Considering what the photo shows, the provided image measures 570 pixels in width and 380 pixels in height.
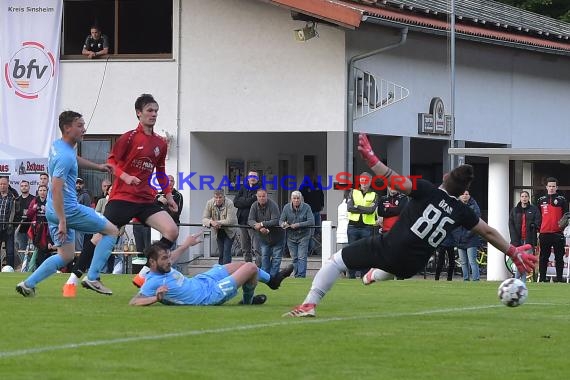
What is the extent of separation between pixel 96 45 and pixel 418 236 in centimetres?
2107

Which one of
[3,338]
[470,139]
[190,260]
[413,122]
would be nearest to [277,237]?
[190,260]

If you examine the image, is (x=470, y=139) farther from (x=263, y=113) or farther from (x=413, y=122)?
(x=263, y=113)

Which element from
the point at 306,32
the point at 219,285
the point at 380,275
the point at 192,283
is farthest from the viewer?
the point at 306,32

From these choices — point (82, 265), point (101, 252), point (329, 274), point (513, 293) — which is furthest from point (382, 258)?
point (82, 265)

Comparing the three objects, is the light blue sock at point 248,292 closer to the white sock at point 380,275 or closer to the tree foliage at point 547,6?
the white sock at point 380,275

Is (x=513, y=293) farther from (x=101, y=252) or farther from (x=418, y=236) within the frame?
(x=101, y=252)

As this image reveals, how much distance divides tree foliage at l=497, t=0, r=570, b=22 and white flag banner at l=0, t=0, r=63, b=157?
73.7ft

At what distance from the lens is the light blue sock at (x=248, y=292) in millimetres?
14109

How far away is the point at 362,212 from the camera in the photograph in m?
25.9

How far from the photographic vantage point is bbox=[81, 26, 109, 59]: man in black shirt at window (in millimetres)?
31984

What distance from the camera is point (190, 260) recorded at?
100 feet

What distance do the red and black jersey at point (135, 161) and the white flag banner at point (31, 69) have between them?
57.0 ft

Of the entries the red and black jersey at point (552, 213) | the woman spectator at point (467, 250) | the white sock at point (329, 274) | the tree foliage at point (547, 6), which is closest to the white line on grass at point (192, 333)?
the white sock at point (329, 274)

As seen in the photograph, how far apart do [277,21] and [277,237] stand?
629 cm
